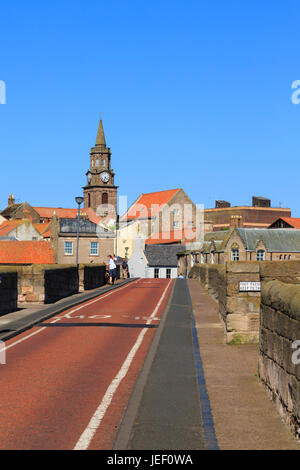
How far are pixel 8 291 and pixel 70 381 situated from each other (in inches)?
506

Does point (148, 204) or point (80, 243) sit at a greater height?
point (148, 204)

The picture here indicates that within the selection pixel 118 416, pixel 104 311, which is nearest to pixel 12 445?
pixel 118 416

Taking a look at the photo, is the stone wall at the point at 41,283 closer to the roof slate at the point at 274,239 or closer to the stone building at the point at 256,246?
the stone building at the point at 256,246

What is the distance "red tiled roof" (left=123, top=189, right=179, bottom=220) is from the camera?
464 feet

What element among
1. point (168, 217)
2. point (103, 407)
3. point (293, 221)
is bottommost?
point (103, 407)

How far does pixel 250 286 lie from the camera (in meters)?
15.6

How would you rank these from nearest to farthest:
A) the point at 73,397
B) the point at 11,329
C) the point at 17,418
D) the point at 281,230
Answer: the point at 17,418
the point at 73,397
the point at 11,329
the point at 281,230

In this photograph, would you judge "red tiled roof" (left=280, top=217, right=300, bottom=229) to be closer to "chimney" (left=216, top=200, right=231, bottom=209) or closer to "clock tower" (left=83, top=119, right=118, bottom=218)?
"chimney" (left=216, top=200, right=231, bottom=209)

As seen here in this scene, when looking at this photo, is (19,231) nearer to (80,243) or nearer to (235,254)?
(80,243)

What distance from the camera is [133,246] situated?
4446 inches

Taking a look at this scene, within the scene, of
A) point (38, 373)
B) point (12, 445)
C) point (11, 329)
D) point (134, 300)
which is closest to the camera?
point (12, 445)

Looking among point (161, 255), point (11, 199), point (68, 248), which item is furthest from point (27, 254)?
point (11, 199)
